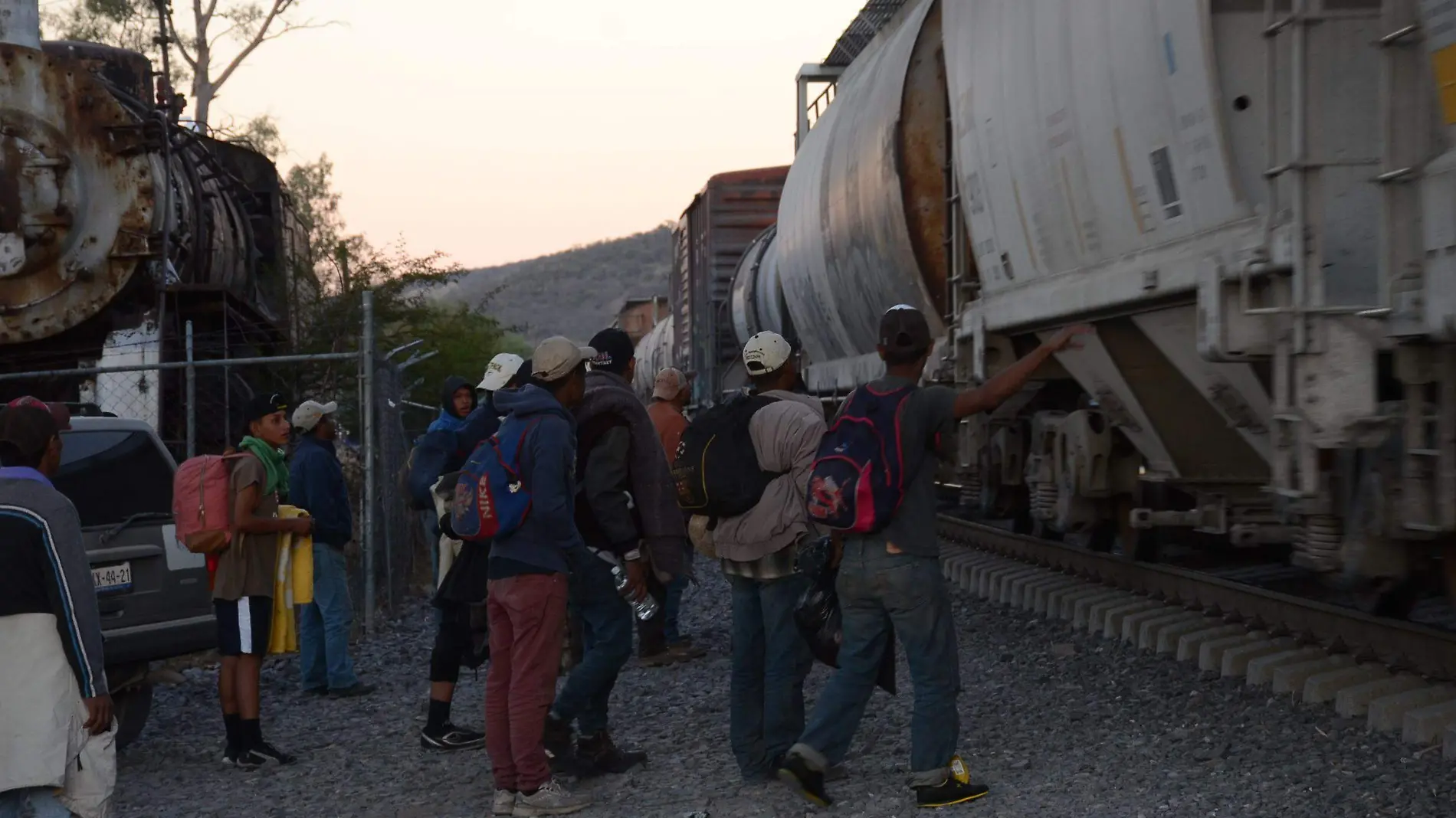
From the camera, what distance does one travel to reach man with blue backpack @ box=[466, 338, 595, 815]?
553 centimetres

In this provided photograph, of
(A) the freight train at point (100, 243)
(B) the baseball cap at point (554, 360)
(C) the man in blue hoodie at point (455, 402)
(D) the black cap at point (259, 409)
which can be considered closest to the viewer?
(B) the baseball cap at point (554, 360)

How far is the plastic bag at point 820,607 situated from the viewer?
573 centimetres

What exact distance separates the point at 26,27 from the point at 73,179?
5.38ft

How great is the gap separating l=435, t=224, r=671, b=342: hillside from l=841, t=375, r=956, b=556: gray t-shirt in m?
122

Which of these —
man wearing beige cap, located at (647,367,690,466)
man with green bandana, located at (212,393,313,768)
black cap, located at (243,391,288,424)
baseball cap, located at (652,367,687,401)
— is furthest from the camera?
baseball cap, located at (652,367,687,401)

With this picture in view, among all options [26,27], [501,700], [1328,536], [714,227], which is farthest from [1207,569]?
[714,227]

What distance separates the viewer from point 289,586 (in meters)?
7.08

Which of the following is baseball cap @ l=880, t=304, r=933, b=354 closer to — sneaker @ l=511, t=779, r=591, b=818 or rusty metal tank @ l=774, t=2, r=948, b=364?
sneaker @ l=511, t=779, r=591, b=818

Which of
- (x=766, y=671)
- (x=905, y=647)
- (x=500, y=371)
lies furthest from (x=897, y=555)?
(x=500, y=371)

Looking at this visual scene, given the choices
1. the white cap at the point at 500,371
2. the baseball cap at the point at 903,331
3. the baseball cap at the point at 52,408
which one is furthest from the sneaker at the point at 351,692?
the baseball cap at the point at 903,331

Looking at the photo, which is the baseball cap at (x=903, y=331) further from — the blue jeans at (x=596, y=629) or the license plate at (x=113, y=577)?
the license plate at (x=113, y=577)

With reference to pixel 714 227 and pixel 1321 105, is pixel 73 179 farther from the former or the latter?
pixel 714 227

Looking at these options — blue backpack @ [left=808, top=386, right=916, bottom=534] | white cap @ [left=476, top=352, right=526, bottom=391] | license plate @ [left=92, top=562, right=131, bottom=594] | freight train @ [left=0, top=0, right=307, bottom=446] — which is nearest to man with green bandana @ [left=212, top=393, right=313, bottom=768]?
license plate @ [left=92, top=562, right=131, bottom=594]

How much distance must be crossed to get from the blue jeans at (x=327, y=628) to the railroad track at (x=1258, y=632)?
4267mm
